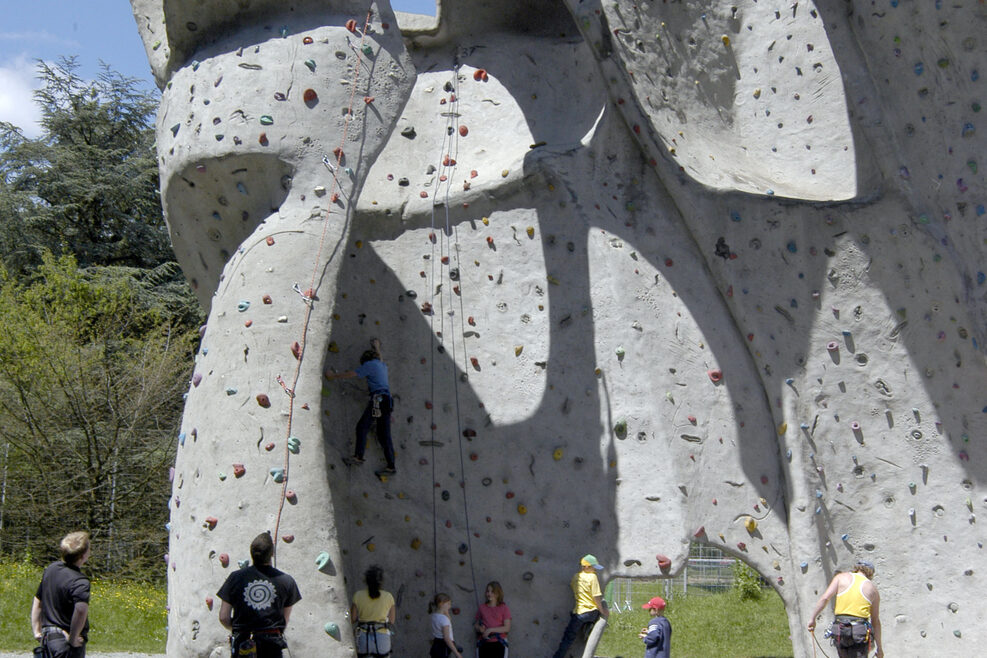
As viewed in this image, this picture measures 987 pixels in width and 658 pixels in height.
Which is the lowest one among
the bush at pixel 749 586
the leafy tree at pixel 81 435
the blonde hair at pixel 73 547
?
the bush at pixel 749 586

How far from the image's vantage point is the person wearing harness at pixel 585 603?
24.8 feet

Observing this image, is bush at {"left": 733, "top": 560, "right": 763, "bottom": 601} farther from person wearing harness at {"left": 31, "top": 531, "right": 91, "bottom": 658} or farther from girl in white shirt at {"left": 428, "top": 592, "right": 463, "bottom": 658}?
person wearing harness at {"left": 31, "top": 531, "right": 91, "bottom": 658}

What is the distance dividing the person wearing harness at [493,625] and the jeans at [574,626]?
408 mm

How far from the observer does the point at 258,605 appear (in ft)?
16.0

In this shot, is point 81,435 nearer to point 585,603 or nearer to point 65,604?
point 585,603

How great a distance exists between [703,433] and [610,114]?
251 cm

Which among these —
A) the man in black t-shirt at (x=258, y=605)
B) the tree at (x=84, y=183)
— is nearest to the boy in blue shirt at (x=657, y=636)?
the man in black t-shirt at (x=258, y=605)

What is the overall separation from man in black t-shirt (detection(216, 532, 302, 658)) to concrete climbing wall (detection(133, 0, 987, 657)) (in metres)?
2.44

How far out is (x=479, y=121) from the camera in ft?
29.8

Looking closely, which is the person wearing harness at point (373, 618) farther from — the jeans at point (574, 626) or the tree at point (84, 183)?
the tree at point (84, 183)

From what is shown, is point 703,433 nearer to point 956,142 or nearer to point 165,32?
point 956,142

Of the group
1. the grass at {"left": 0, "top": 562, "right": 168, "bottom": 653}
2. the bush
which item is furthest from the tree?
the bush

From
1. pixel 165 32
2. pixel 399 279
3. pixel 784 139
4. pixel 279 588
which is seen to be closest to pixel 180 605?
pixel 279 588

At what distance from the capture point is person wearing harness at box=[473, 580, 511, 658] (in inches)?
293
